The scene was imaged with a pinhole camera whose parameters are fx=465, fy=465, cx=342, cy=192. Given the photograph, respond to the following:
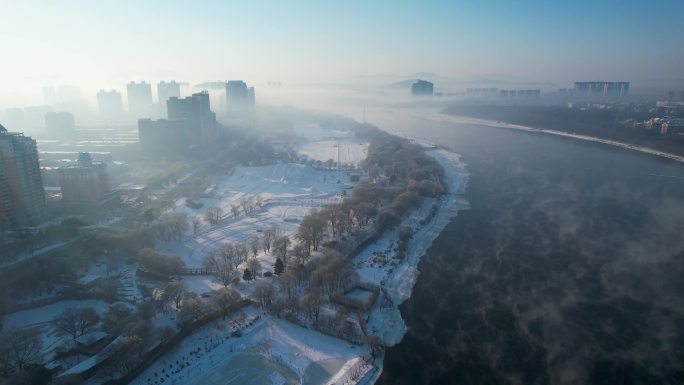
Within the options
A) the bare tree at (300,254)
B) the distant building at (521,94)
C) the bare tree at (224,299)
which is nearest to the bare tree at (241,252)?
the bare tree at (300,254)

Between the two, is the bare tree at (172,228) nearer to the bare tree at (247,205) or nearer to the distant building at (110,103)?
the bare tree at (247,205)

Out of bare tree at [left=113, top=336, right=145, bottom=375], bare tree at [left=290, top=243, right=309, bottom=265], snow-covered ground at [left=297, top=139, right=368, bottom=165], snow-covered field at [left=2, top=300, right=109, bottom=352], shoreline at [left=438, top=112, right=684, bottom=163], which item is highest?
shoreline at [left=438, top=112, right=684, bottom=163]

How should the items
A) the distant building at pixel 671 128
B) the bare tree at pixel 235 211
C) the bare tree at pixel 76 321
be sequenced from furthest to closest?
the distant building at pixel 671 128 < the bare tree at pixel 235 211 < the bare tree at pixel 76 321

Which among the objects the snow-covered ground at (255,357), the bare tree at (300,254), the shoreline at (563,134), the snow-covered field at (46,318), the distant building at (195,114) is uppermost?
the distant building at (195,114)

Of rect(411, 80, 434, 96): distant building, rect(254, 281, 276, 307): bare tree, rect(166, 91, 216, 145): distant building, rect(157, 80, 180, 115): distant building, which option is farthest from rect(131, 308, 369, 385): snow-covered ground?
rect(411, 80, 434, 96): distant building

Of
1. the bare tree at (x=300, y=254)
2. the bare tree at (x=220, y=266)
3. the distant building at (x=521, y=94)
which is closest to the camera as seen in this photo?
the bare tree at (x=220, y=266)

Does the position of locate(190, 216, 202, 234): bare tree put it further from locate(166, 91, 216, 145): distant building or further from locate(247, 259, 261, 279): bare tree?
locate(166, 91, 216, 145): distant building
